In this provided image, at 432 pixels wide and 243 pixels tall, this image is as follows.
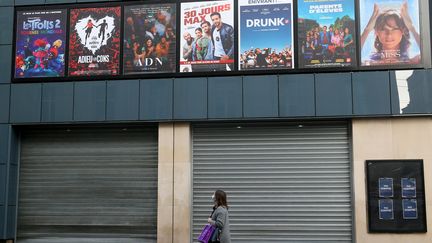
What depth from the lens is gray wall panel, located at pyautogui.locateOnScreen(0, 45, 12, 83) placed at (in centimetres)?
1348

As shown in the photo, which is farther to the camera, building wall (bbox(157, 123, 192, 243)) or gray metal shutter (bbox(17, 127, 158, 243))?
gray metal shutter (bbox(17, 127, 158, 243))

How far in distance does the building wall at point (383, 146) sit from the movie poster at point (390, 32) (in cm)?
131

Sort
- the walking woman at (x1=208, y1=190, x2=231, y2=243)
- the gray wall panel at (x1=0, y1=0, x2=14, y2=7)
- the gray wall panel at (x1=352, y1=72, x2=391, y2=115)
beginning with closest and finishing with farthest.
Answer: the walking woman at (x1=208, y1=190, x2=231, y2=243) → the gray wall panel at (x1=352, y1=72, x2=391, y2=115) → the gray wall panel at (x1=0, y1=0, x2=14, y2=7)

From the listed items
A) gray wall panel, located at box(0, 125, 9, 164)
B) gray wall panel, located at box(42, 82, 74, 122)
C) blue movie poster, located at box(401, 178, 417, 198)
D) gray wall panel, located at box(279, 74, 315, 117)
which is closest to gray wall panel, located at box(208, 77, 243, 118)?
gray wall panel, located at box(279, 74, 315, 117)

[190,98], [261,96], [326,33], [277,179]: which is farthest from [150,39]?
[277,179]

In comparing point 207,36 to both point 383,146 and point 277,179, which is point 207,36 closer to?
point 277,179

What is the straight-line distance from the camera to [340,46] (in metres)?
12.4

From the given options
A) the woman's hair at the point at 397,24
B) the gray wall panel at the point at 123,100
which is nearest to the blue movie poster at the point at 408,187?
the woman's hair at the point at 397,24

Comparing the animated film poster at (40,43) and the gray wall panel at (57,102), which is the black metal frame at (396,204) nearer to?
the gray wall panel at (57,102)

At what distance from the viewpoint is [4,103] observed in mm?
13406

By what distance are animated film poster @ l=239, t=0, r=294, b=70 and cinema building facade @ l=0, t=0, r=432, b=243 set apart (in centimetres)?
3

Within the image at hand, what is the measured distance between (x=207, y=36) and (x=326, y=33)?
105 inches

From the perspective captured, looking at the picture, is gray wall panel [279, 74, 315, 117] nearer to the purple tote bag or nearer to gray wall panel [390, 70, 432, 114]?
gray wall panel [390, 70, 432, 114]

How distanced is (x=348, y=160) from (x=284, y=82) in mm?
2198
